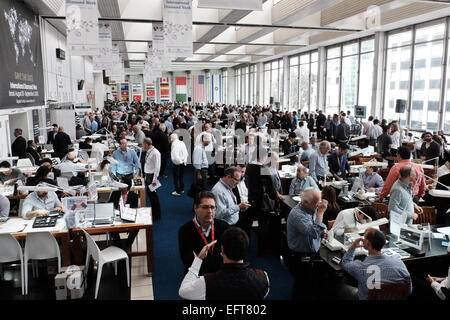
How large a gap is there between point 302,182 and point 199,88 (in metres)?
37.8

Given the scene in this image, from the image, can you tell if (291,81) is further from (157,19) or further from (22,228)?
(22,228)

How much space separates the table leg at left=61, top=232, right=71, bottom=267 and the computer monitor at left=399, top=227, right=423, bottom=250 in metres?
4.28

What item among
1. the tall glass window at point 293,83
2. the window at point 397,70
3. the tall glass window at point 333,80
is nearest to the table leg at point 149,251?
the window at point 397,70

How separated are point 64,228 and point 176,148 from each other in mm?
4032

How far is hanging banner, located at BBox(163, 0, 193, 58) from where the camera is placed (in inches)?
346

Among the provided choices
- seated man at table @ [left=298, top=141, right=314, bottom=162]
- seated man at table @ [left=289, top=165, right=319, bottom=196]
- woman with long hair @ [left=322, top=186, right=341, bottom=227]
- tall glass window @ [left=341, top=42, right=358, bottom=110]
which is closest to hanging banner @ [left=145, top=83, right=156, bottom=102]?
tall glass window @ [left=341, top=42, right=358, bottom=110]

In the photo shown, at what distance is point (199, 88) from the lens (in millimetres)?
43031

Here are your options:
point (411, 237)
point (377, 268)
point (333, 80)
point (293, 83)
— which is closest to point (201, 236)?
point (377, 268)

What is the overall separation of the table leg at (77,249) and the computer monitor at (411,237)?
418cm

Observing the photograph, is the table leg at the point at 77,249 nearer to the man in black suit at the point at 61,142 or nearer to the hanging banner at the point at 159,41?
the man in black suit at the point at 61,142

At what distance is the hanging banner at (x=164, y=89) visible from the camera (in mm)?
44469

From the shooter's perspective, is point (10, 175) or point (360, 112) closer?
point (10, 175)

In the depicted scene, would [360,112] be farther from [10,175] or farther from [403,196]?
[10,175]
